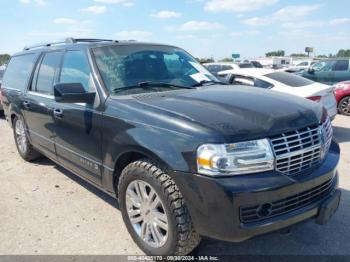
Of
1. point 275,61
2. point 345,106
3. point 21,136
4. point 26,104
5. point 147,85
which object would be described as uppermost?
point 147,85

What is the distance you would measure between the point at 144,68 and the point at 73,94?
86 centimetres

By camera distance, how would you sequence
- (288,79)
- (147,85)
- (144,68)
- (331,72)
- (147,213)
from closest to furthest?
1. (147,213)
2. (147,85)
3. (144,68)
4. (288,79)
5. (331,72)

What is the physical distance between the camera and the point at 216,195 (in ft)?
8.35

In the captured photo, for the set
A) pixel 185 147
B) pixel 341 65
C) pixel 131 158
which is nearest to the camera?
pixel 185 147

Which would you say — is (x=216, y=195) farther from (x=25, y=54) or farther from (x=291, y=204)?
(x=25, y=54)

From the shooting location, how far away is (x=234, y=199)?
252cm

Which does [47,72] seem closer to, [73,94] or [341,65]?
[73,94]

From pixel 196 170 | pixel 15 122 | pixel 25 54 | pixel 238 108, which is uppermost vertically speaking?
pixel 25 54

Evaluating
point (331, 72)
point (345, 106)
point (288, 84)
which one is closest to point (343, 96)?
point (345, 106)

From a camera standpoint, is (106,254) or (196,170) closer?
(196,170)

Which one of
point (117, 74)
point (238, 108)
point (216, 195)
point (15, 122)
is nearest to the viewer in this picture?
point (216, 195)

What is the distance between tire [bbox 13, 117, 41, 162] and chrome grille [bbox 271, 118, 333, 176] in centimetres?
437

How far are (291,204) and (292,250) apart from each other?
80cm

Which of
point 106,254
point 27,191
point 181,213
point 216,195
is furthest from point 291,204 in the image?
point 27,191
